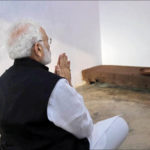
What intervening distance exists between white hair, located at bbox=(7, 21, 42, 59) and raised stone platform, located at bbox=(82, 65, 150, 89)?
2.43m

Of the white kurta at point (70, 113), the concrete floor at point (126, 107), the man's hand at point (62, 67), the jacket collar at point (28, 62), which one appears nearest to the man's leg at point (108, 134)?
the white kurta at point (70, 113)

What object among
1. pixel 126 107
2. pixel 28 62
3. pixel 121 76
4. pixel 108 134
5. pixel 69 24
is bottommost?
pixel 126 107

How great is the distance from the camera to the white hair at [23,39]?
1157mm

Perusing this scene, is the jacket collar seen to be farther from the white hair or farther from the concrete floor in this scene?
the concrete floor

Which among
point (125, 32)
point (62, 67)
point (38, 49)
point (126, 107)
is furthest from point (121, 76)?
point (38, 49)

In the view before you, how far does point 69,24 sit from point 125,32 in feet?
3.68

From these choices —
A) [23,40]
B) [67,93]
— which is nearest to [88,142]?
[67,93]

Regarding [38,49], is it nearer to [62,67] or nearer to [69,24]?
[62,67]

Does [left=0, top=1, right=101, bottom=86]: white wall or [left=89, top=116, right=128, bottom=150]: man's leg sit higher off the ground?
[left=0, top=1, right=101, bottom=86]: white wall

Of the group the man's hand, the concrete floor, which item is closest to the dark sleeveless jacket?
the man's hand

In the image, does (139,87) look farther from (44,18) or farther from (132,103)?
(44,18)

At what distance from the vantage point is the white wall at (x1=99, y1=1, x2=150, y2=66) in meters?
3.77

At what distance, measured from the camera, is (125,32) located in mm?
4027

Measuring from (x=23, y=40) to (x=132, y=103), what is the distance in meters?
2.26
